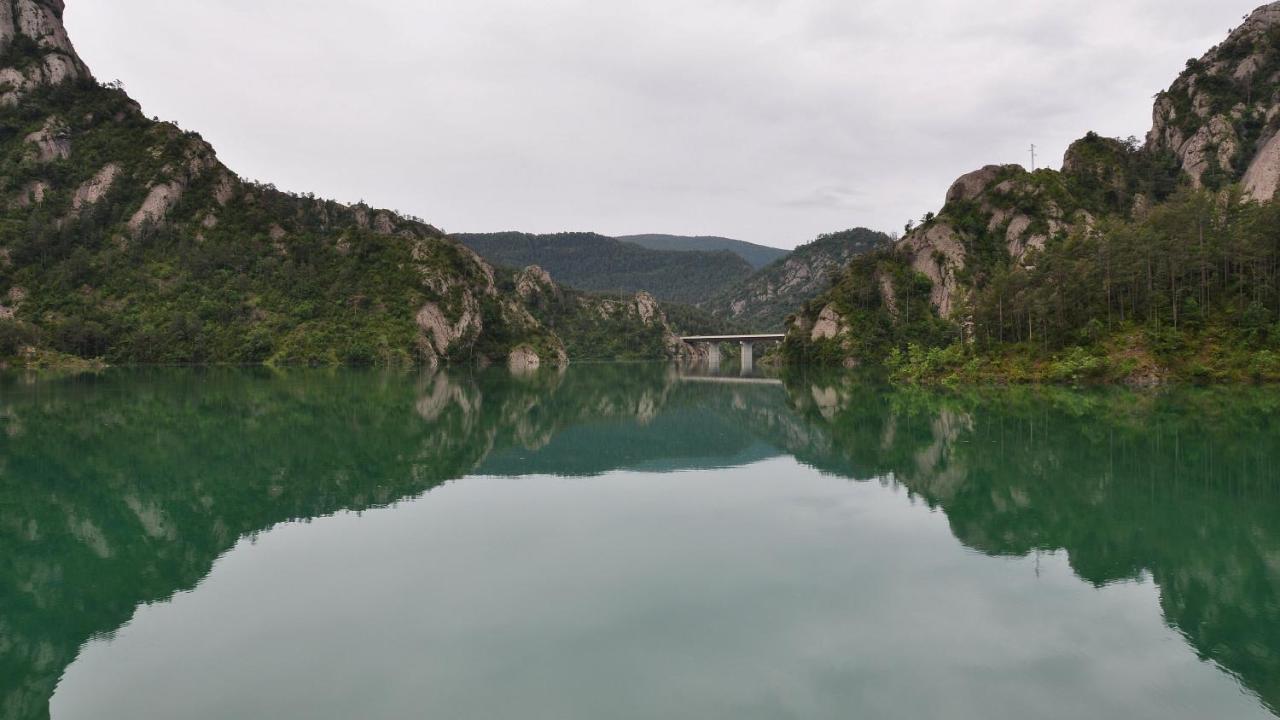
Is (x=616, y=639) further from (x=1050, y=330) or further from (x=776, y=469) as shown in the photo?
(x=1050, y=330)

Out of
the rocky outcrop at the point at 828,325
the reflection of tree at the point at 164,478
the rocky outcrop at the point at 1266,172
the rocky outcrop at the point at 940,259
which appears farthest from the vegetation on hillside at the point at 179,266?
the rocky outcrop at the point at 1266,172

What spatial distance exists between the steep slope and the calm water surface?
363 feet

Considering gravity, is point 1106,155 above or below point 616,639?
above

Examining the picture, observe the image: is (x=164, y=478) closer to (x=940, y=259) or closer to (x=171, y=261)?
(x=940, y=259)

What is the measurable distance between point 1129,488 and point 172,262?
165 metres

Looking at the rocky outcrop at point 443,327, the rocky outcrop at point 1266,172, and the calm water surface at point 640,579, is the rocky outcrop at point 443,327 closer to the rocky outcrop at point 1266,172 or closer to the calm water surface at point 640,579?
the calm water surface at point 640,579

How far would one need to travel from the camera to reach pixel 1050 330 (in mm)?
71375

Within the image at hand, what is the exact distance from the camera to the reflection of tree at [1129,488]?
38.4 ft

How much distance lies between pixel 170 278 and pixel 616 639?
6254 inches

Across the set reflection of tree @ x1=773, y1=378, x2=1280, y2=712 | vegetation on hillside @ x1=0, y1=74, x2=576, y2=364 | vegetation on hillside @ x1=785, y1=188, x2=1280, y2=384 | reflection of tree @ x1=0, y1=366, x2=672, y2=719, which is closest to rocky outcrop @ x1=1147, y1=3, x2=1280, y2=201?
vegetation on hillside @ x1=785, y1=188, x2=1280, y2=384

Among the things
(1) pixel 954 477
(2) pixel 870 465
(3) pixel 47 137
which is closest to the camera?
(1) pixel 954 477

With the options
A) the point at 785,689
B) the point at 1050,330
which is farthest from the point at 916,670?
the point at 1050,330

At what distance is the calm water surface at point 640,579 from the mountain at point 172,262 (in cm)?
10911

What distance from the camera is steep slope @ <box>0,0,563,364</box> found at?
12625 cm
